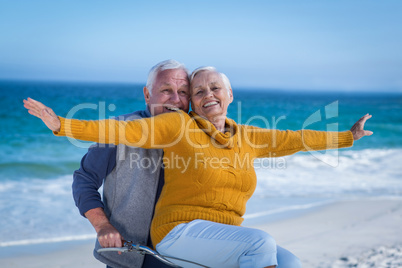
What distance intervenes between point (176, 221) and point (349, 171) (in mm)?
6704

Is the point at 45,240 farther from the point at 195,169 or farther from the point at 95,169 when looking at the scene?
the point at 195,169

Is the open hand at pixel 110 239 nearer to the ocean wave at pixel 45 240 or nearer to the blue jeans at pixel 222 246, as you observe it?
the blue jeans at pixel 222 246

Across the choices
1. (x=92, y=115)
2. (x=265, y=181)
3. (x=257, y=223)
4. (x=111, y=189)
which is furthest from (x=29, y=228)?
(x=92, y=115)

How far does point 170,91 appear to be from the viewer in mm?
2234

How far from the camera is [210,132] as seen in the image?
6.57ft

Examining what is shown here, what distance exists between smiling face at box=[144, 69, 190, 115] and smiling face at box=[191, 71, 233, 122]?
0.23ft

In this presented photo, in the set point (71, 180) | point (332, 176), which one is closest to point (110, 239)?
point (71, 180)

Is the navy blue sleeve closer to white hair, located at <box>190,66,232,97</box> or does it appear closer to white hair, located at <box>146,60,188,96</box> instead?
white hair, located at <box>146,60,188,96</box>

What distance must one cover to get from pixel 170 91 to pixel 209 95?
22 centimetres

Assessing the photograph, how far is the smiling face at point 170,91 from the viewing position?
2.22m

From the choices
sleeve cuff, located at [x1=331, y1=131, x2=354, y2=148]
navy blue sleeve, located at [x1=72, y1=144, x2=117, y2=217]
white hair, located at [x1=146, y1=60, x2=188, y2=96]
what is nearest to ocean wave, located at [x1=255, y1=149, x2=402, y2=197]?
sleeve cuff, located at [x1=331, y1=131, x2=354, y2=148]

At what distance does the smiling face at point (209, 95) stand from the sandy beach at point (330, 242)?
6.55 feet

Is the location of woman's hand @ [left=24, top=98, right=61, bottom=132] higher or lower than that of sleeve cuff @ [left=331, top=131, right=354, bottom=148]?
higher

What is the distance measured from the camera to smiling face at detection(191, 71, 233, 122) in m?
2.12
